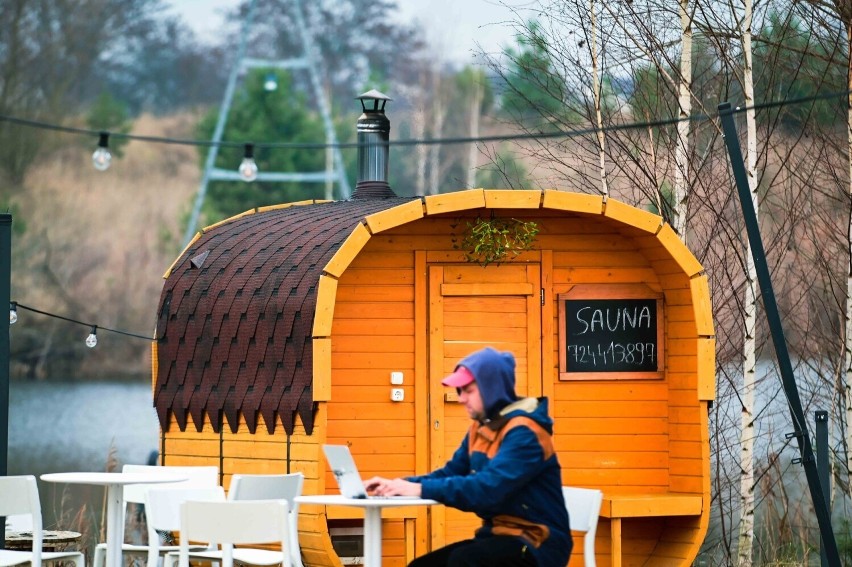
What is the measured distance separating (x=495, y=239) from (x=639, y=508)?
188cm

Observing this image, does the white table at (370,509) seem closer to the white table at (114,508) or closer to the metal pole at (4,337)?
the white table at (114,508)

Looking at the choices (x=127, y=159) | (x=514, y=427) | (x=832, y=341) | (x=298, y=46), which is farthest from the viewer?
(x=298, y=46)

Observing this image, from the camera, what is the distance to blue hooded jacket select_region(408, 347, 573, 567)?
609cm

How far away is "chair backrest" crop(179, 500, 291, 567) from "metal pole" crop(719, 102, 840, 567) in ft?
10.5

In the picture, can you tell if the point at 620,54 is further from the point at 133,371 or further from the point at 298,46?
the point at 298,46

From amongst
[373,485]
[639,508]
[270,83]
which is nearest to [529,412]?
[373,485]

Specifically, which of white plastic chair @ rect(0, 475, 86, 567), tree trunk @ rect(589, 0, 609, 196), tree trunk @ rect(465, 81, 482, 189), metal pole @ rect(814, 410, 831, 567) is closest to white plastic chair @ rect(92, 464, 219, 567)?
white plastic chair @ rect(0, 475, 86, 567)

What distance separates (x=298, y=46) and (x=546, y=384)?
143 feet

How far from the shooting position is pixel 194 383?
33.5 ft

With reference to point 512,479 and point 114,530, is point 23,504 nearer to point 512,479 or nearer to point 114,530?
point 114,530

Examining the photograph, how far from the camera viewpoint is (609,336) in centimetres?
1004

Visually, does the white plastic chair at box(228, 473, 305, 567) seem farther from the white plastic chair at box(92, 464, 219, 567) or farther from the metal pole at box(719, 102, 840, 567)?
the metal pole at box(719, 102, 840, 567)

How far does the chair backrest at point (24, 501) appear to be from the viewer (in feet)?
25.1

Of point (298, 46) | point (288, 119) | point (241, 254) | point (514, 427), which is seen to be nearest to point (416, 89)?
point (298, 46)
